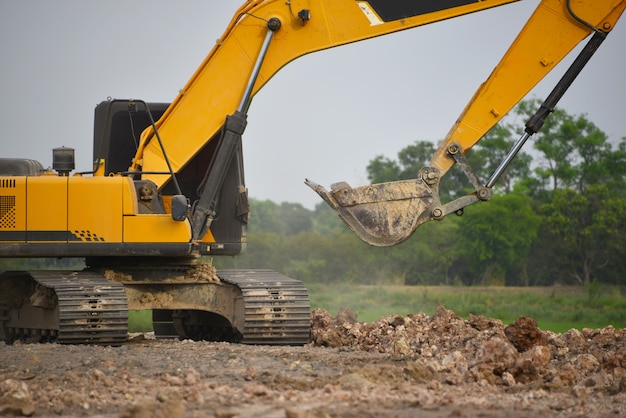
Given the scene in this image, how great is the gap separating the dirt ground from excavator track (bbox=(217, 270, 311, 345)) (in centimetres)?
36

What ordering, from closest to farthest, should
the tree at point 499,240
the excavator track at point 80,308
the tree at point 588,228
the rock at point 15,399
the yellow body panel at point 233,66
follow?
the rock at point 15,399, the excavator track at point 80,308, the yellow body panel at point 233,66, the tree at point 588,228, the tree at point 499,240

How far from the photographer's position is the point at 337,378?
10039 mm

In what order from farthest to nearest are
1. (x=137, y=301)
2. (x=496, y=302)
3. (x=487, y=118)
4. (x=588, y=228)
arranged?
(x=588, y=228) < (x=496, y=302) < (x=137, y=301) < (x=487, y=118)

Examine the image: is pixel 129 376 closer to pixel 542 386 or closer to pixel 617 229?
pixel 542 386

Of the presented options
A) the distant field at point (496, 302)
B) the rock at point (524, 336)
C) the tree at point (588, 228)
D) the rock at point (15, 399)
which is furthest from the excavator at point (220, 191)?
the tree at point (588, 228)

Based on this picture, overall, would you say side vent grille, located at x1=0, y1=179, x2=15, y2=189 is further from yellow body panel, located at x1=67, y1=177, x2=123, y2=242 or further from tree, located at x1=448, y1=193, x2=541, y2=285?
tree, located at x1=448, y1=193, x2=541, y2=285

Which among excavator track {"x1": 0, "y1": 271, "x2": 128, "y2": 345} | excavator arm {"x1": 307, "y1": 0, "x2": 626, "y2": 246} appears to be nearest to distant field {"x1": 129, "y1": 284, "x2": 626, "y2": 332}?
excavator arm {"x1": 307, "y1": 0, "x2": 626, "y2": 246}

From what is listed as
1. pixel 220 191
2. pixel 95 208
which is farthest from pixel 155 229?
pixel 220 191

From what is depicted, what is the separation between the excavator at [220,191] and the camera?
42.5 feet

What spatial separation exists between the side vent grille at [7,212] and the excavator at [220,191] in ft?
0.04

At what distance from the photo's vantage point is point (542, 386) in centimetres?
1019

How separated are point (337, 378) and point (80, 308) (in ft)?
12.6

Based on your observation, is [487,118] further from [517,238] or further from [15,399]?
[517,238]

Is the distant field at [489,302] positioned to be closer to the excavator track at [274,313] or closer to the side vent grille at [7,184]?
the excavator track at [274,313]
